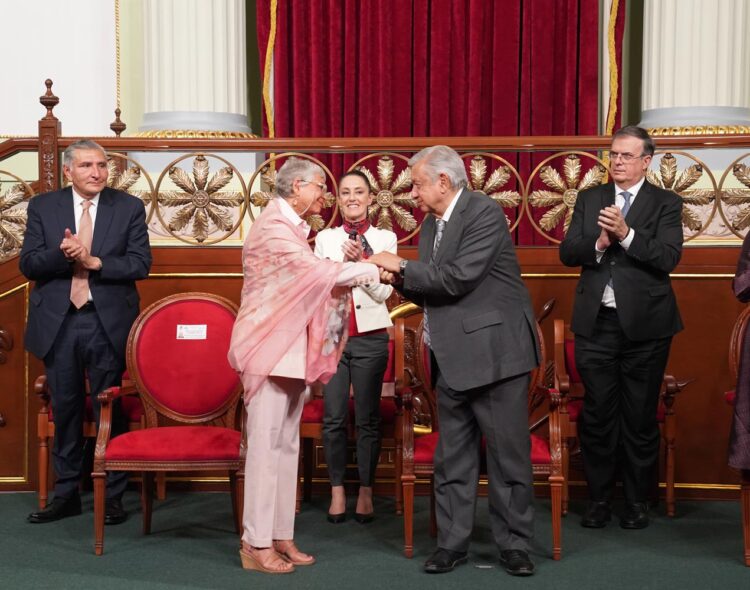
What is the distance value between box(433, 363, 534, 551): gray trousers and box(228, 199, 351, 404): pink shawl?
1.85 feet

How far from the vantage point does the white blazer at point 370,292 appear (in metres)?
5.36

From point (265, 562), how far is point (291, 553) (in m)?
0.17

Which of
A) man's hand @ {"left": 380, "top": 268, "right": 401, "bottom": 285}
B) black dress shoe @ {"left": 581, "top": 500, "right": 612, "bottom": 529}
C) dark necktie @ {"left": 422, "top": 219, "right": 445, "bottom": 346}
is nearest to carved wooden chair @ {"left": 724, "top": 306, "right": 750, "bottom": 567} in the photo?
black dress shoe @ {"left": 581, "top": 500, "right": 612, "bottom": 529}

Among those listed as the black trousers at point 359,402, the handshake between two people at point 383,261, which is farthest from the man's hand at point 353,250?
the black trousers at point 359,402

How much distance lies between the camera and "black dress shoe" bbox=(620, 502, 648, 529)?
528cm

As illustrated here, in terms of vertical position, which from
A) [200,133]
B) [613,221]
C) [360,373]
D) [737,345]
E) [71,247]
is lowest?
[360,373]

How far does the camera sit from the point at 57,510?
542 cm

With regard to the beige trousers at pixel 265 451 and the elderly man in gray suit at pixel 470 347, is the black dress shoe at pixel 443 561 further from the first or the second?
the beige trousers at pixel 265 451

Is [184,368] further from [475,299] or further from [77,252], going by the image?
[475,299]

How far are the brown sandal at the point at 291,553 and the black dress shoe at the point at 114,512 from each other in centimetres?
104

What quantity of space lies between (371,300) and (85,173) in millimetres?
1463

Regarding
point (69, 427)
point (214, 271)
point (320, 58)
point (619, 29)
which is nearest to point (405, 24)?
point (320, 58)

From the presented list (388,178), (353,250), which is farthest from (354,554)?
(388,178)

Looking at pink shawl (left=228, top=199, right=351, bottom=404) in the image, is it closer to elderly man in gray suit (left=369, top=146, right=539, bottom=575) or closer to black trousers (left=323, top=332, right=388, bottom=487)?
elderly man in gray suit (left=369, top=146, right=539, bottom=575)
